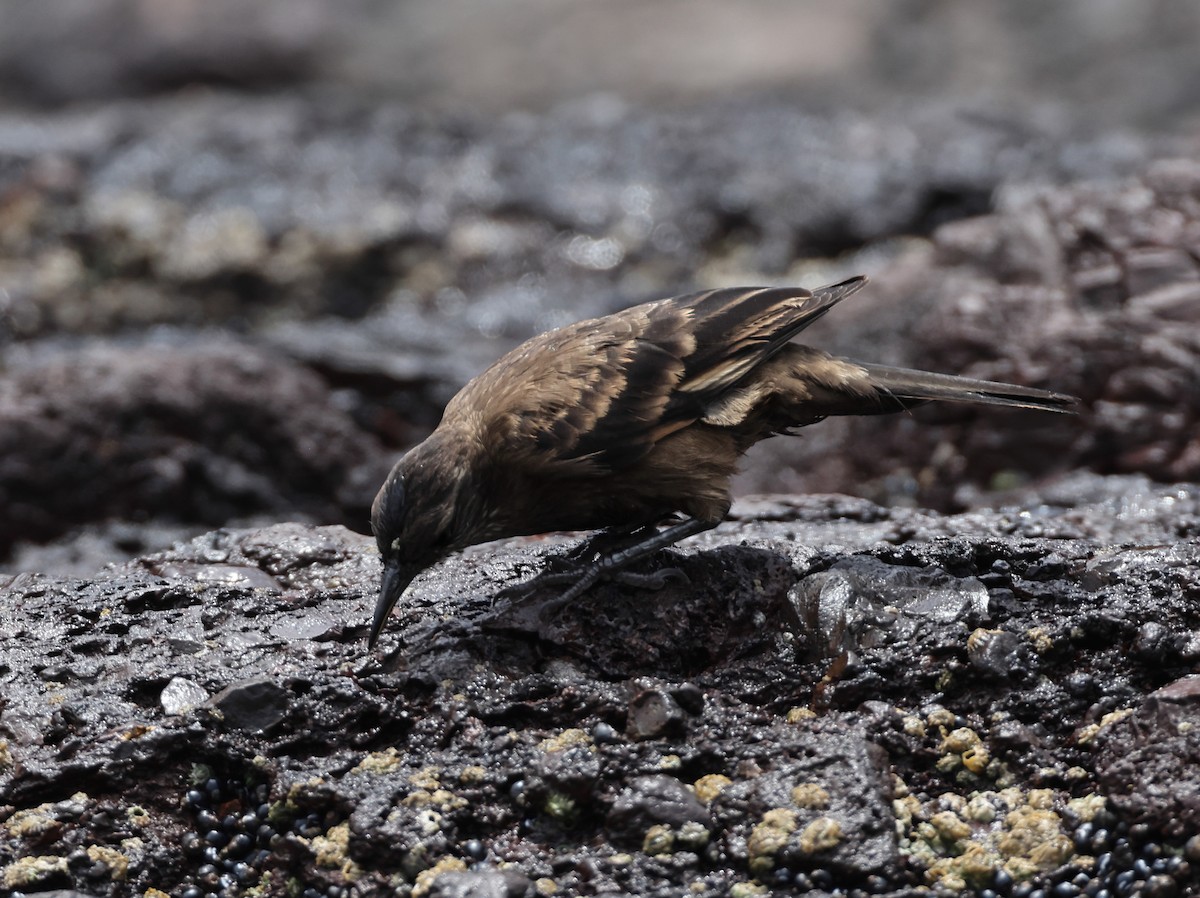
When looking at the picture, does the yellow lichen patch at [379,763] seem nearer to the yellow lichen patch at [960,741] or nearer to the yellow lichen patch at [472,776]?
the yellow lichen patch at [472,776]

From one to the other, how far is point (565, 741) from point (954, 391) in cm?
179

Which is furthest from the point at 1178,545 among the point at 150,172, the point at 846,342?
the point at 150,172

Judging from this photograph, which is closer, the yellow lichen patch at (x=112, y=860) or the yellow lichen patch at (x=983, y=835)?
the yellow lichen patch at (x=983, y=835)

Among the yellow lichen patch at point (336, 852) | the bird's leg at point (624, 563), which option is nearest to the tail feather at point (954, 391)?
the bird's leg at point (624, 563)

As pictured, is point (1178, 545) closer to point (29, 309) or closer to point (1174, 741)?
point (1174, 741)

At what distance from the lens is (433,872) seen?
3.47 metres

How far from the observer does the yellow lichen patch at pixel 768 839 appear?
344 centimetres

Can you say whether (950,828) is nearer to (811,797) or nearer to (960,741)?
(960,741)

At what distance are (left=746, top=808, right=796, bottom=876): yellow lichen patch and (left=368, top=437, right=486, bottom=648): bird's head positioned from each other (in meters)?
1.25

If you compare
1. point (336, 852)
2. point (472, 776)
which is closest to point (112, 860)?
point (336, 852)

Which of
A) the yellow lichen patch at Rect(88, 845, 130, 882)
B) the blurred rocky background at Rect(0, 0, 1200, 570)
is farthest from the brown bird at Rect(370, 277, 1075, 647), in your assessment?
the blurred rocky background at Rect(0, 0, 1200, 570)

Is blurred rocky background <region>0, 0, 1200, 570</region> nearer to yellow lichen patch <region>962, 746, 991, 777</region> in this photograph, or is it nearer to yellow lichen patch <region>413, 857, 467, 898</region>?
yellow lichen patch <region>962, 746, 991, 777</region>

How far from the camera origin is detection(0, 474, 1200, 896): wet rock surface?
350 cm

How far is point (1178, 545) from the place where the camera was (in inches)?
171
